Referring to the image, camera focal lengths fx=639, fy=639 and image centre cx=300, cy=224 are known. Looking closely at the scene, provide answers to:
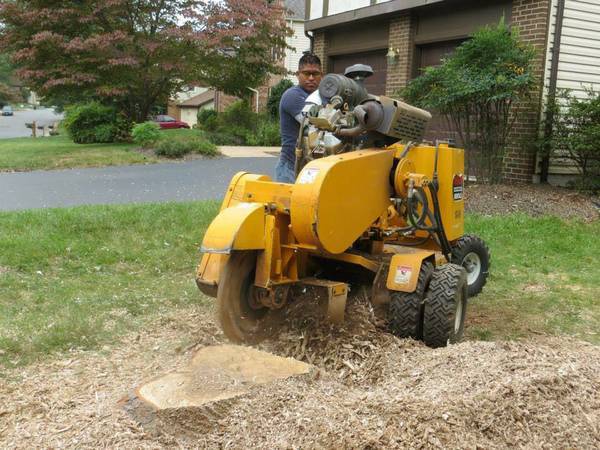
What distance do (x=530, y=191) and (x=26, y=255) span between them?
7.39m

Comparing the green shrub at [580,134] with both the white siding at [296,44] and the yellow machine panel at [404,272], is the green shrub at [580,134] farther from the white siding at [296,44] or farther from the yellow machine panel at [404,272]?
the white siding at [296,44]

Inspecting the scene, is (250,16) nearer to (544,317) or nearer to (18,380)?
(544,317)

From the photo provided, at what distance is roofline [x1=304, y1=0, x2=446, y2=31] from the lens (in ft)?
40.7

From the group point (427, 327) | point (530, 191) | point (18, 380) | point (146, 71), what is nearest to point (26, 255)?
point (18, 380)

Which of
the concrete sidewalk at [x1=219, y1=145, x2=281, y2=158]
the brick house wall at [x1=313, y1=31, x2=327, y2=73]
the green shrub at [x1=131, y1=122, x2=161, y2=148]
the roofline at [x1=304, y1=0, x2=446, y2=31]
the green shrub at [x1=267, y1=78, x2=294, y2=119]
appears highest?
the roofline at [x1=304, y1=0, x2=446, y2=31]

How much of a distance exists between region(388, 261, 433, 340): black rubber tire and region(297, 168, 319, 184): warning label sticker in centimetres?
101

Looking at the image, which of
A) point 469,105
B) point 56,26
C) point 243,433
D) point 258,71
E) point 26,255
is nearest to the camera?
point 243,433

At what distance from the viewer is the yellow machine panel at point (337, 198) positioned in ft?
11.8

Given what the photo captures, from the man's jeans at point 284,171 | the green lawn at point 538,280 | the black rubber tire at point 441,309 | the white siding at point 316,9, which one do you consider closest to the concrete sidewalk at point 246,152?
the white siding at point 316,9

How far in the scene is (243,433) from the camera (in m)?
2.72

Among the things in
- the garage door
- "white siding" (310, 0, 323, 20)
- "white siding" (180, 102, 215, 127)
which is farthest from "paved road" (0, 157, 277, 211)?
"white siding" (180, 102, 215, 127)

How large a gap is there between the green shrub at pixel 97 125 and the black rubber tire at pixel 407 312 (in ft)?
53.7

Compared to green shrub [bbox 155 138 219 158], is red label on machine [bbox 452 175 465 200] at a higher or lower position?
higher

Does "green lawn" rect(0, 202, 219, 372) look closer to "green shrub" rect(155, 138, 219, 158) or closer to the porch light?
the porch light
